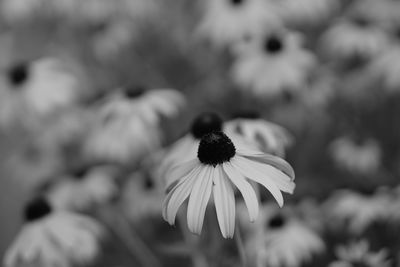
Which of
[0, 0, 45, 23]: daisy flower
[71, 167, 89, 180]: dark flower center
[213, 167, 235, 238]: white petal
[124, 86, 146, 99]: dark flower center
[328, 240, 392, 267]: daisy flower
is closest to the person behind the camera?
[213, 167, 235, 238]: white petal

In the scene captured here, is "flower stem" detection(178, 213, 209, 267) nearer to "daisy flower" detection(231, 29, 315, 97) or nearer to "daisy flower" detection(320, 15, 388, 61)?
"daisy flower" detection(231, 29, 315, 97)

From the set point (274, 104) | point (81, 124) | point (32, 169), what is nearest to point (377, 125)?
point (274, 104)

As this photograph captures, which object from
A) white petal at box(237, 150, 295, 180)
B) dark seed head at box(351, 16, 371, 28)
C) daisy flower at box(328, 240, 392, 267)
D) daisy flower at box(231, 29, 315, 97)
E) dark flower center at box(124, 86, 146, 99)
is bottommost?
white petal at box(237, 150, 295, 180)

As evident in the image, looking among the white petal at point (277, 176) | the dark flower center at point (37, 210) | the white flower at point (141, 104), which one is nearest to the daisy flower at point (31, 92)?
the white flower at point (141, 104)

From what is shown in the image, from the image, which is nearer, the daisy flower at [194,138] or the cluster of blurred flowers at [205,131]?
the daisy flower at [194,138]

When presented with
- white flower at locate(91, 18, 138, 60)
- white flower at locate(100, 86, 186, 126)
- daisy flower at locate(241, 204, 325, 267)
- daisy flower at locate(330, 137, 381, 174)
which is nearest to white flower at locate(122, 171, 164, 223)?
white flower at locate(100, 86, 186, 126)

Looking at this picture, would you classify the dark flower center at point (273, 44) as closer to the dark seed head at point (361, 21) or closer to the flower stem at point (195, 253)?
the dark seed head at point (361, 21)
